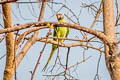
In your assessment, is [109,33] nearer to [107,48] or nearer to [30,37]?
[107,48]

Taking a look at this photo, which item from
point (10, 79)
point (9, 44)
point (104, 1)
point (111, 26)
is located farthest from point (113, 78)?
point (9, 44)

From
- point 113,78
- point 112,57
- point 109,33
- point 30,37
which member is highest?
point 30,37

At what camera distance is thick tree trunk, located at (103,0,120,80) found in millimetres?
1265

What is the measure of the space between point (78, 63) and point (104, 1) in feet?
3.01

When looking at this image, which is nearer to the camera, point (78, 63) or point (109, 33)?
point (109, 33)

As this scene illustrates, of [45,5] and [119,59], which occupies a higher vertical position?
[45,5]

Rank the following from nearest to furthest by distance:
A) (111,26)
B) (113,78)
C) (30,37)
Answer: (113,78)
(111,26)
(30,37)

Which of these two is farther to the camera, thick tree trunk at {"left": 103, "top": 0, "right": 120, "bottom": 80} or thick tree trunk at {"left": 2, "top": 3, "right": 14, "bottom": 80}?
thick tree trunk at {"left": 2, "top": 3, "right": 14, "bottom": 80}

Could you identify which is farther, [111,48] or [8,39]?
[8,39]

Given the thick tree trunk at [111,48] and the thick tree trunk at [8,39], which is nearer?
the thick tree trunk at [111,48]

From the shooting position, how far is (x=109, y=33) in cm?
135

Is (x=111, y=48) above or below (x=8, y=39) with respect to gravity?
below

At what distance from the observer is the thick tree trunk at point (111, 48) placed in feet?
4.15

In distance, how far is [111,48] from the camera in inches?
50.1
